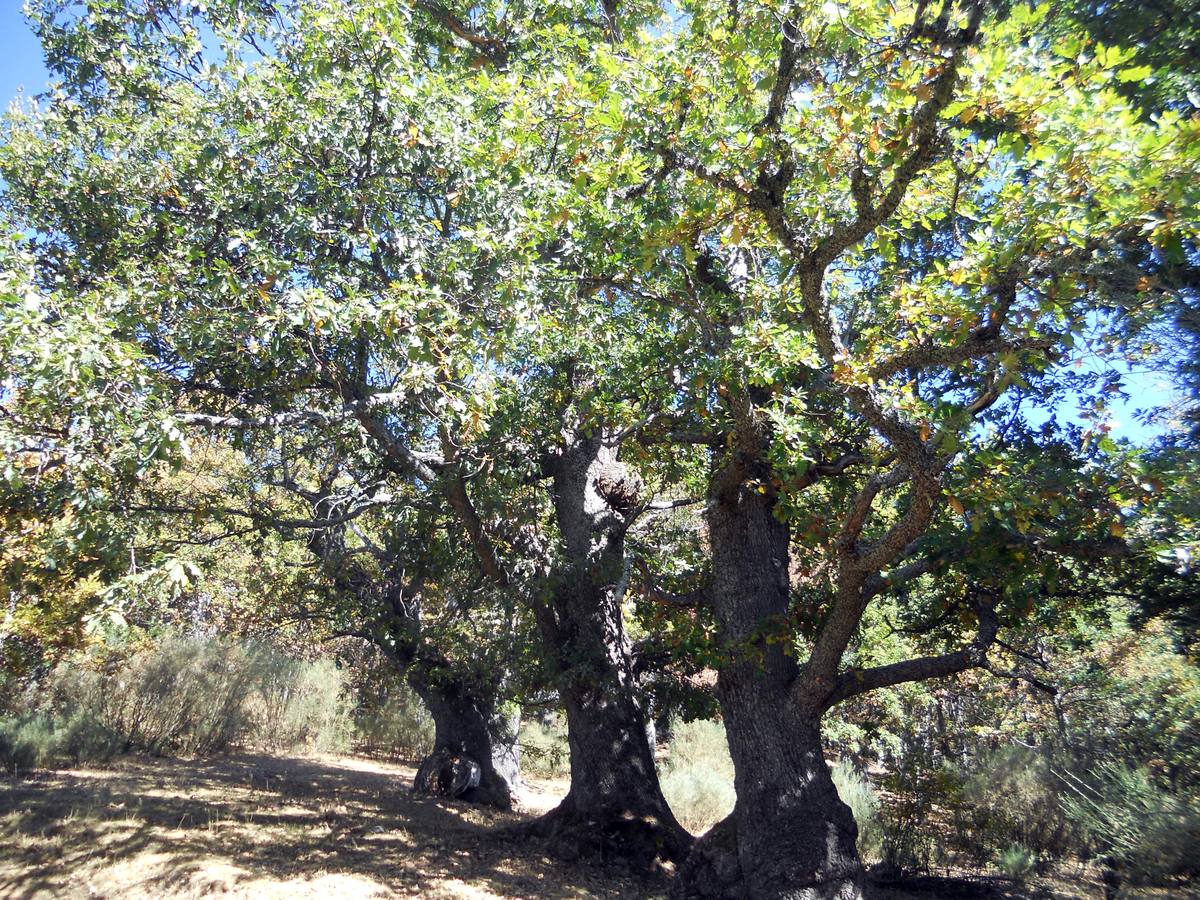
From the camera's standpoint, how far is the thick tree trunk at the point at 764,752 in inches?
229

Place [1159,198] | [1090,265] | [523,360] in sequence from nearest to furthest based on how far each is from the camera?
[1159,198], [1090,265], [523,360]

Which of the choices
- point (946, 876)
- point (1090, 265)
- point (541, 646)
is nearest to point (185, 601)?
point (541, 646)

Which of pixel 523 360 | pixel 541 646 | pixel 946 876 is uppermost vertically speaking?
pixel 523 360

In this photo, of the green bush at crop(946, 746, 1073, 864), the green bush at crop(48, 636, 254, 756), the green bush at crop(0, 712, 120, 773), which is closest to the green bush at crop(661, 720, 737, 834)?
the green bush at crop(946, 746, 1073, 864)

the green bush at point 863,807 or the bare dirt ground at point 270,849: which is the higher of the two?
the green bush at point 863,807

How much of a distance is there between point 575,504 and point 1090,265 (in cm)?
538

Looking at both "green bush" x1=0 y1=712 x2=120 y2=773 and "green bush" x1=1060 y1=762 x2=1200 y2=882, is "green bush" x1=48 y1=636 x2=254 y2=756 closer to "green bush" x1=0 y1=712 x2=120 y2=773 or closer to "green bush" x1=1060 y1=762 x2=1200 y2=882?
"green bush" x1=0 y1=712 x2=120 y2=773

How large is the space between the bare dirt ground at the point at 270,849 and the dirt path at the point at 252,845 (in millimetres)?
16

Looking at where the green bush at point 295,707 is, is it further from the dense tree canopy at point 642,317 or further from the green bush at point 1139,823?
the green bush at point 1139,823

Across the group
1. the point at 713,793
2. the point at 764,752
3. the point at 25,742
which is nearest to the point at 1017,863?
the point at 764,752

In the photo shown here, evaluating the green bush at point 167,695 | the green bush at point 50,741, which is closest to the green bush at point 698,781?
the green bush at point 167,695

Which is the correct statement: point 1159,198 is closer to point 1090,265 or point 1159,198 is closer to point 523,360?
point 1090,265

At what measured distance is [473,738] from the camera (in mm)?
11242

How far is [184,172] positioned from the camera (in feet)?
21.3
